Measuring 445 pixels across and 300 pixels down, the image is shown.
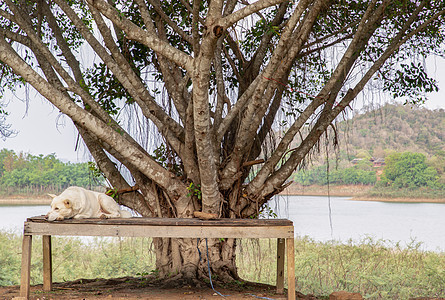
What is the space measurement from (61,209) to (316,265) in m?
5.61

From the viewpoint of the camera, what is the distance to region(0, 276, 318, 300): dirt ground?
13.2 feet

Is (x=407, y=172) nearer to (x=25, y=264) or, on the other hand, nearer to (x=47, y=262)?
(x=47, y=262)

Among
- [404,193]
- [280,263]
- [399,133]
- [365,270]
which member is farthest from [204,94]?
[399,133]

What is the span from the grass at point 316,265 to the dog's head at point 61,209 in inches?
91.4

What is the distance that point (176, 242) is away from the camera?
16.1 ft

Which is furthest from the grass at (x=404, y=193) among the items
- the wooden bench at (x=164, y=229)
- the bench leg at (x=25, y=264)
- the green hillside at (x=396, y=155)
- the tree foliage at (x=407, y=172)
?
the bench leg at (x=25, y=264)

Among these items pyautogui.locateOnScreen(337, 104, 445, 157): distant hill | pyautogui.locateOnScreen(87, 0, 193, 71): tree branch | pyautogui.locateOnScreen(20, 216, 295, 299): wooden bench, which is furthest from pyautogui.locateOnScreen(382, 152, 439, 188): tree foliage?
pyautogui.locateOnScreen(87, 0, 193, 71): tree branch

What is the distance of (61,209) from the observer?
141 inches

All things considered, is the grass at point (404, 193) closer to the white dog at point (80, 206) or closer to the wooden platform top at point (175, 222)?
the wooden platform top at point (175, 222)

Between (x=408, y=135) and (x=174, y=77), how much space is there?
1777 centimetres

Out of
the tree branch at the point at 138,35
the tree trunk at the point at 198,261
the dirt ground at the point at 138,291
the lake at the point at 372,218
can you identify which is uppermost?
the tree branch at the point at 138,35

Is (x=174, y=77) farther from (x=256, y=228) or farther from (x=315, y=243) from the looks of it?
(x=315, y=243)

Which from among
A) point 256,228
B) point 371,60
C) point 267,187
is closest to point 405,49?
point 371,60

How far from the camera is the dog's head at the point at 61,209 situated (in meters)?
3.56
